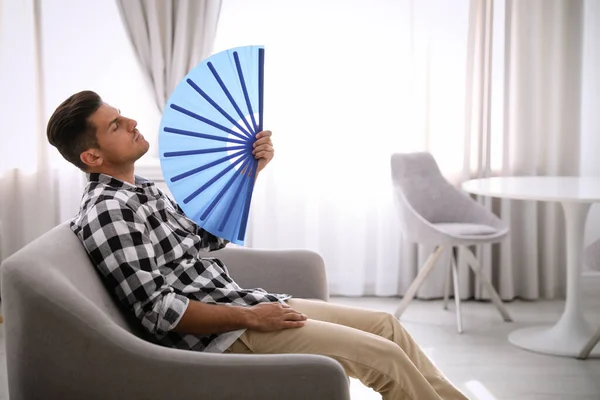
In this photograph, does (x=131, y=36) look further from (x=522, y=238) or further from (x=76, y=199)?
(x=522, y=238)

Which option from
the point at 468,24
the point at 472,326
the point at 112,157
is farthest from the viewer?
the point at 468,24

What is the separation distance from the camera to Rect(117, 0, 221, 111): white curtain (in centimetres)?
432

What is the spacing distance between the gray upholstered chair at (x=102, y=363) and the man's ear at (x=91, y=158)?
0.41 metres

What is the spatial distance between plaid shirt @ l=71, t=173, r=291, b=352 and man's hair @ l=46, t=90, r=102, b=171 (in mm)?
88

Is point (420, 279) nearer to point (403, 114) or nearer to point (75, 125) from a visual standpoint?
point (403, 114)

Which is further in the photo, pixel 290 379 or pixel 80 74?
pixel 80 74

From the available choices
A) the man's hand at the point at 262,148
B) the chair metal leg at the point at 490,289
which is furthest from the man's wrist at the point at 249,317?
the chair metal leg at the point at 490,289

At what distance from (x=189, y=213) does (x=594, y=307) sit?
10.2 feet

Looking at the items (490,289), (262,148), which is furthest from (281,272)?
(490,289)

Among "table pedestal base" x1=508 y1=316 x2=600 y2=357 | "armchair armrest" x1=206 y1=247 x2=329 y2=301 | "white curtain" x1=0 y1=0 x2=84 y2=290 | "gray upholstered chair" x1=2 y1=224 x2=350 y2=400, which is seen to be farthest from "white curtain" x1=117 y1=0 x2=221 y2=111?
"gray upholstered chair" x1=2 y1=224 x2=350 y2=400

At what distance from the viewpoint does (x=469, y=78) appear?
4359 millimetres

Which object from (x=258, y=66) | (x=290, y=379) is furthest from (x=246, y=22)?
(x=290, y=379)

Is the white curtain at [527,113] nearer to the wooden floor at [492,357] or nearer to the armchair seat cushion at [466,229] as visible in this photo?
the wooden floor at [492,357]

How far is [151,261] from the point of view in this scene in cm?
178
